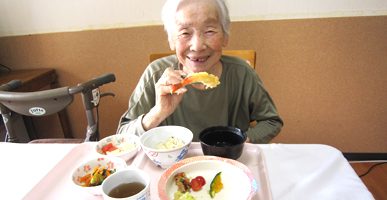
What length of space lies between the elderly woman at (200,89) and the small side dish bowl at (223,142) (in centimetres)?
24

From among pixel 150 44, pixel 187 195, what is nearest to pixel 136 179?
pixel 187 195

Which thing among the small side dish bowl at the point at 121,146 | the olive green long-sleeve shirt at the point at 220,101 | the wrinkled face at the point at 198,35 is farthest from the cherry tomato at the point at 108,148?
the wrinkled face at the point at 198,35

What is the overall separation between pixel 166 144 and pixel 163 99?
0.23 meters

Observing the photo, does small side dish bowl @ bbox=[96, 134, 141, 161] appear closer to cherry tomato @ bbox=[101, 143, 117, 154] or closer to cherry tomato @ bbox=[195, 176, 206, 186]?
cherry tomato @ bbox=[101, 143, 117, 154]

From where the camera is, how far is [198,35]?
3.67ft

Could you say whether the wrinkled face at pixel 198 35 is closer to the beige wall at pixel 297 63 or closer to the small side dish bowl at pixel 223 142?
the small side dish bowl at pixel 223 142

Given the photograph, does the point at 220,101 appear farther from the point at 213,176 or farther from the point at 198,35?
the point at 213,176

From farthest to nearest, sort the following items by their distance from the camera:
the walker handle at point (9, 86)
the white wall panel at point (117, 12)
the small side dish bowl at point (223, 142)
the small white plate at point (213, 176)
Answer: the white wall panel at point (117, 12)
the walker handle at point (9, 86)
the small side dish bowl at point (223, 142)
the small white plate at point (213, 176)

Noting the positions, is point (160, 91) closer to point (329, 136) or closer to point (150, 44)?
point (150, 44)

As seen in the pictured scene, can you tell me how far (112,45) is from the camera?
2.39 m

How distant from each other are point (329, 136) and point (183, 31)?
79.0 inches

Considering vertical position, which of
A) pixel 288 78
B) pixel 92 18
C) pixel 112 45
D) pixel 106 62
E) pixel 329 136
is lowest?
pixel 329 136

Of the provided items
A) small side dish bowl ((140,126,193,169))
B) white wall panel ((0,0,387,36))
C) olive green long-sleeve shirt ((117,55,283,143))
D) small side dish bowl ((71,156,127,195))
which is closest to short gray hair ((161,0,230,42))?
olive green long-sleeve shirt ((117,55,283,143))

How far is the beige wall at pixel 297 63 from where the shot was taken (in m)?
2.20
